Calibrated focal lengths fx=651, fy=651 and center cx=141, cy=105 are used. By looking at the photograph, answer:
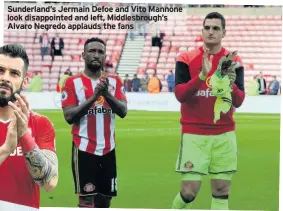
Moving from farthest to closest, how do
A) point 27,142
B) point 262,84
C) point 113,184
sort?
point 262,84 → point 113,184 → point 27,142

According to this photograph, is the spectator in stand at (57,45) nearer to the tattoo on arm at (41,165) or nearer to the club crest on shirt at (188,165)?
the club crest on shirt at (188,165)

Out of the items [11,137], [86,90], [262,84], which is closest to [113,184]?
[86,90]

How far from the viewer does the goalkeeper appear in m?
5.67

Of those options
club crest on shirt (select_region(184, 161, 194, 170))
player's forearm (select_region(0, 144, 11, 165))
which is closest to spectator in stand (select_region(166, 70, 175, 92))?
club crest on shirt (select_region(184, 161, 194, 170))

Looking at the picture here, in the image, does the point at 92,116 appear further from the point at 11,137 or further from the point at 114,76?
the point at 11,137

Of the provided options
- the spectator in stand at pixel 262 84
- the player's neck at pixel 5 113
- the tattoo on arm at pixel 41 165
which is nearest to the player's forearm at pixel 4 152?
the tattoo on arm at pixel 41 165

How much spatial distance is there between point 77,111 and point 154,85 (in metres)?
0.76

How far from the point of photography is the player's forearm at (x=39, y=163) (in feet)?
9.68

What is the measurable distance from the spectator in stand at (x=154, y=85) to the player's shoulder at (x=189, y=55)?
0.94ft

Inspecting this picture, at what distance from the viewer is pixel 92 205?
573 cm

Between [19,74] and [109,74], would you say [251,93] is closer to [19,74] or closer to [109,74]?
[109,74]

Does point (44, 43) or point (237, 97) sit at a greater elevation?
point (44, 43)

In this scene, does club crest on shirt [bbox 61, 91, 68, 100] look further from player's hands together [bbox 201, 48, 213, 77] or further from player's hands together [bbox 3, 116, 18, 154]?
player's hands together [bbox 3, 116, 18, 154]

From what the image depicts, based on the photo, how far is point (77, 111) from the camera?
5609 millimetres
